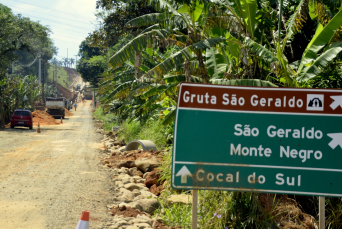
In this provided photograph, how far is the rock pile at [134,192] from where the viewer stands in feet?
20.4

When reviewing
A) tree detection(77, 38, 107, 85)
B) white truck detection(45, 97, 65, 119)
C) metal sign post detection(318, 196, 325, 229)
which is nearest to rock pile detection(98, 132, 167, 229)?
metal sign post detection(318, 196, 325, 229)

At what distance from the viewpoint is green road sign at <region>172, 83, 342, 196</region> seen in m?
3.45

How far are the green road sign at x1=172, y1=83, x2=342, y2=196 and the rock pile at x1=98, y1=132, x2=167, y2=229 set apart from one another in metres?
2.80

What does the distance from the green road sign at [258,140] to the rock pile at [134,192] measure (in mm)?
2800

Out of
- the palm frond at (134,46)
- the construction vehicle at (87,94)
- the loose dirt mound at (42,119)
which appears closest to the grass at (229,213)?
the palm frond at (134,46)

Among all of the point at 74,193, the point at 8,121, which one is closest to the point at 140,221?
the point at 74,193

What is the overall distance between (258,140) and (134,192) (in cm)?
555

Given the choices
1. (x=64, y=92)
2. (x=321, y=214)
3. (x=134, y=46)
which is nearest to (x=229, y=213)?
(x=321, y=214)

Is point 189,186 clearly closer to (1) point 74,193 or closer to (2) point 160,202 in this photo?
(2) point 160,202

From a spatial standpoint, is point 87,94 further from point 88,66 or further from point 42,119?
point 42,119

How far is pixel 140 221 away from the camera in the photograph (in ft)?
20.3

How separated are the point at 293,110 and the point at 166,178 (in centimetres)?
514

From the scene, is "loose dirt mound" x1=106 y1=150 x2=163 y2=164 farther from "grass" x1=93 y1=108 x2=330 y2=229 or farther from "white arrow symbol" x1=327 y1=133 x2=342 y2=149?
"white arrow symbol" x1=327 y1=133 x2=342 y2=149

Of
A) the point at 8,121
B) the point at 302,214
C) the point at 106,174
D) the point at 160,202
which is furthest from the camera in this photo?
the point at 8,121
